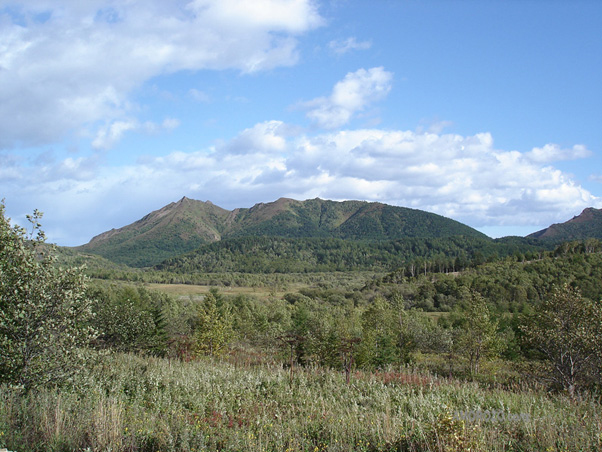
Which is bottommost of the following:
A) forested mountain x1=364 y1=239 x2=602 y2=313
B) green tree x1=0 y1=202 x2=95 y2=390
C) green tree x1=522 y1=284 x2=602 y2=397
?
forested mountain x1=364 y1=239 x2=602 y2=313

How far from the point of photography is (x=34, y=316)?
9109 mm

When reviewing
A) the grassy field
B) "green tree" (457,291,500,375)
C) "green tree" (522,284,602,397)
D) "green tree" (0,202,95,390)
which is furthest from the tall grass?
the grassy field

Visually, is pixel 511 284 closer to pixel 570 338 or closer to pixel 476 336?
pixel 476 336

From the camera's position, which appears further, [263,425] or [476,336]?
[476,336]

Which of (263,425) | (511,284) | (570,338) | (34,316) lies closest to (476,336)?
(570,338)

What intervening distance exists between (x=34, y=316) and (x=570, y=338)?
18629 millimetres

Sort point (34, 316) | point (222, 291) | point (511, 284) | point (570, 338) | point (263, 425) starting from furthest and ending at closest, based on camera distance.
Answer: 1. point (222, 291)
2. point (511, 284)
3. point (570, 338)
4. point (34, 316)
5. point (263, 425)

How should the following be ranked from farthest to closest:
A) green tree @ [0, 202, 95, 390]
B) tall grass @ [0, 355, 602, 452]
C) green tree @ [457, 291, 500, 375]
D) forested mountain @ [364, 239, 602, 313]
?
1. forested mountain @ [364, 239, 602, 313]
2. green tree @ [457, 291, 500, 375]
3. green tree @ [0, 202, 95, 390]
4. tall grass @ [0, 355, 602, 452]

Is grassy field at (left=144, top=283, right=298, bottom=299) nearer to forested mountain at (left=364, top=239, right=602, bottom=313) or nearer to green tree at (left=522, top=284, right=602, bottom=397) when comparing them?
forested mountain at (left=364, top=239, right=602, bottom=313)

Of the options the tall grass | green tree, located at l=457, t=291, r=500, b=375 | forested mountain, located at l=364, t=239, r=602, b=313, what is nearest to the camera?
the tall grass

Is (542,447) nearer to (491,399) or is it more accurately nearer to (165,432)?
(491,399)

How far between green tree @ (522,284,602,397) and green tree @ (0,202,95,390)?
17.0 metres

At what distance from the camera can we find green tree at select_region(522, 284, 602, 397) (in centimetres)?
1511

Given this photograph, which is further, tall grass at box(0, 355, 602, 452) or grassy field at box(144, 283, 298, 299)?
grassy field at box(144, 283, 298, 299)
